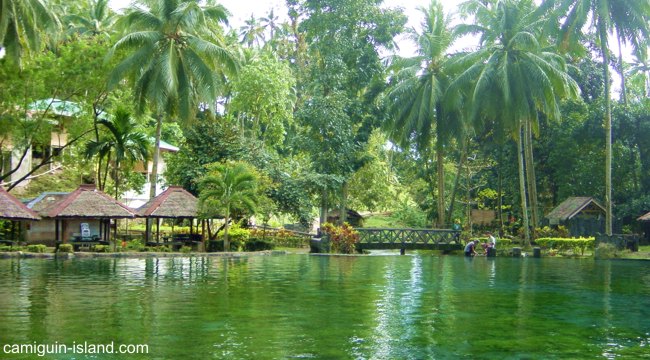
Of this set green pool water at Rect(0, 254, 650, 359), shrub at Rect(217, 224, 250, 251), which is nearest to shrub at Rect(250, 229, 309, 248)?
shrub at Rect(217, 224, 250, 251)

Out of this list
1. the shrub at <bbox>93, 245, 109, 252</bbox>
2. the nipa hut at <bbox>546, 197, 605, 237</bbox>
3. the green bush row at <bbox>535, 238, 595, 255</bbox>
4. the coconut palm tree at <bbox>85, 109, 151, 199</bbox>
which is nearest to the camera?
the shrub at <bbox>93, 245, 109, 252</bbox>

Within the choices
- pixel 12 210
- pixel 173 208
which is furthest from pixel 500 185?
pixel 12 210

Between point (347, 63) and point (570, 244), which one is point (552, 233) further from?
point (347, 63)

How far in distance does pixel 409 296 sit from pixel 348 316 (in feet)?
11.8

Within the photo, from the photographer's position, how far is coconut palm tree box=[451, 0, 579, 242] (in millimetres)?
34438

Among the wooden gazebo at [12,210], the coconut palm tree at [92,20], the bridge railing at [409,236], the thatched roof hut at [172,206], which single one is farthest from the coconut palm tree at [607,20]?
the coconut palm tree at [92,20]

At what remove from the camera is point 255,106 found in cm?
4616

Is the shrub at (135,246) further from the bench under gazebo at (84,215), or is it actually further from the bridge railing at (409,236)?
the bridge railing at (409,236)

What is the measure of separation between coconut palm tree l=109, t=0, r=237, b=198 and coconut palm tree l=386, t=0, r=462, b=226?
40.0 feet

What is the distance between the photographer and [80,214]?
29.7 metres

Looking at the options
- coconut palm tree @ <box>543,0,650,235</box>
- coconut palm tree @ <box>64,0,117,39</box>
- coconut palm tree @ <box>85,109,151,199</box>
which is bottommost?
coconut palm tree @ <box>85,109,151,199</box>

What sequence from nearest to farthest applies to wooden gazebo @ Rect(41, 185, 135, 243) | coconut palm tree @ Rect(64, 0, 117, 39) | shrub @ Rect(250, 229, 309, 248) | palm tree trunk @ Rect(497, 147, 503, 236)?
wooden gazebo @ Rect(41, 185, 135, 243)
shrub @ Rect(250, 229, 309, 248)
palm tree trunk @ Rect(497, 147, 503, 236)
coconut palm tree @ Rect(64, 0, 117, 39)

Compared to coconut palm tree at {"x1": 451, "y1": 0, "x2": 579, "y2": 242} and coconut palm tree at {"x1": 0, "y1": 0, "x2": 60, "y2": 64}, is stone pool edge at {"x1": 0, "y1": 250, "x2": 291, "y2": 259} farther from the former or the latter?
coconut palm tree at {"x1": 451, "y1": 0, "x2": 579, "y2": 242}

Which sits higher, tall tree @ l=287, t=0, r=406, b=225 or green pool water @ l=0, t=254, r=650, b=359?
tall tree @ l=287, t=0, r=406, b=225
